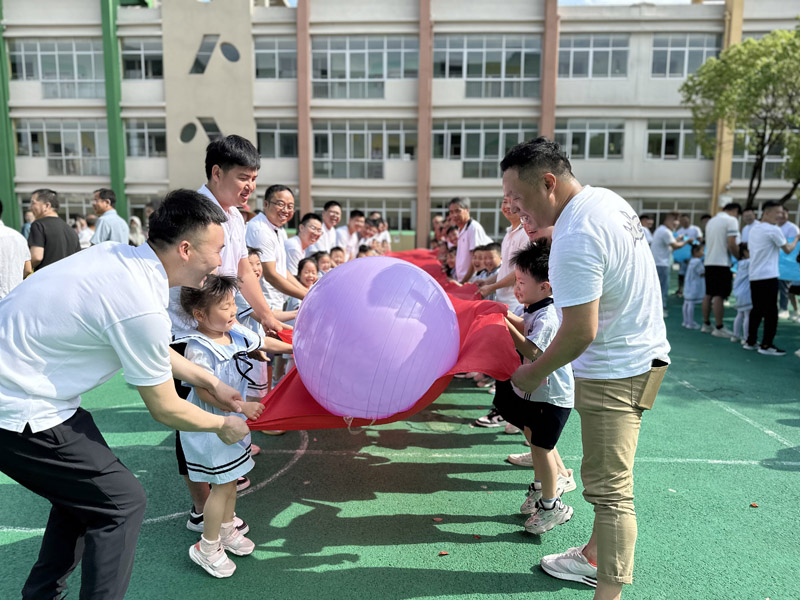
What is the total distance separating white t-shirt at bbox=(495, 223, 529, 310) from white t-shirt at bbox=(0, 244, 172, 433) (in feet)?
10.4

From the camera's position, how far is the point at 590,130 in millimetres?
21734

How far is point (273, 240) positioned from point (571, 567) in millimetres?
3220

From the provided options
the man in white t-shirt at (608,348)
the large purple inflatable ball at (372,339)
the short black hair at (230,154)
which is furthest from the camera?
the short black hair at (230,154)

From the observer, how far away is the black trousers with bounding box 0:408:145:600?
6.63 feet

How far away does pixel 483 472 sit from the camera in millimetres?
4082

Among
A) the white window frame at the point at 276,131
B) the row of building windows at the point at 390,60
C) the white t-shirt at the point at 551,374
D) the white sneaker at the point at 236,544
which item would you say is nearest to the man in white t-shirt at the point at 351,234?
the white t-shirt at the point at 551,374

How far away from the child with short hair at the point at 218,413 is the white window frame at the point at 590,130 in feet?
68.1

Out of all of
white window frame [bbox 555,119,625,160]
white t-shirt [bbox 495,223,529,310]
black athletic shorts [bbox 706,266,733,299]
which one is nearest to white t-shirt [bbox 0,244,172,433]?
white t-shirt [bbox 495,223,529,310]

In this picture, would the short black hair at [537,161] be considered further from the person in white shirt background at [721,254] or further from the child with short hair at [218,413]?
the person in white shirt background at [721,254]

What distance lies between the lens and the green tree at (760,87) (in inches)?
541

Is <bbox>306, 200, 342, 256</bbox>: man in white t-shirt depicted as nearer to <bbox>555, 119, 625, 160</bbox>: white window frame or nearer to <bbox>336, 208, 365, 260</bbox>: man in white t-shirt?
<bbox>336, 208, 365, 260</bbox>: man in white t-shirt

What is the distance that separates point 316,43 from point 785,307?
61.6ft

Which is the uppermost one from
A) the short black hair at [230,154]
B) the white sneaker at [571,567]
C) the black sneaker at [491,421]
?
the short black hair at [230,154]

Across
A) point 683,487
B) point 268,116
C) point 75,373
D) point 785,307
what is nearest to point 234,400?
point 75,373
